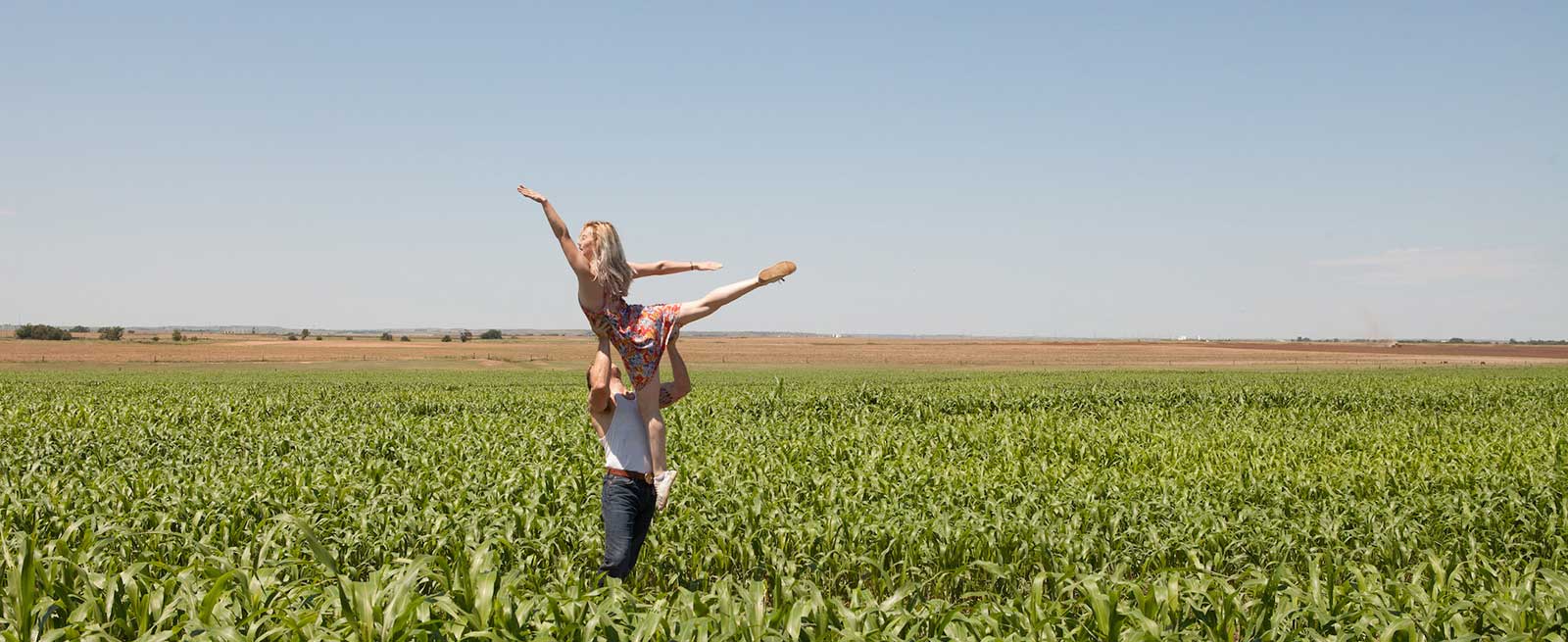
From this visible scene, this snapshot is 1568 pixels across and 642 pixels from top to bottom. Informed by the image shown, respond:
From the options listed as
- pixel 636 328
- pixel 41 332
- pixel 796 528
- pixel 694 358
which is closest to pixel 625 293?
pixel 636 328

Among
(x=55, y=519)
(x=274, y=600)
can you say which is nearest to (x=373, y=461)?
(x=55, y=519)

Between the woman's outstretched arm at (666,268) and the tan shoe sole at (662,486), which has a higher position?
→ the woman's outstretched arm at (666,268)

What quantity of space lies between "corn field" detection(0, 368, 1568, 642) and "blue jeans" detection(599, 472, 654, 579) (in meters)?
0.41

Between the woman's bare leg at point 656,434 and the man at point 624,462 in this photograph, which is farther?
the man at point 624,462

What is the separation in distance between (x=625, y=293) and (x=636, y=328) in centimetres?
18

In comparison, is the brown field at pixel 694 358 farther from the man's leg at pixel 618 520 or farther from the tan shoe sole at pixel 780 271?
the tan shoe sole at pixel 780 271

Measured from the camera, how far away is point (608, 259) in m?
4.27

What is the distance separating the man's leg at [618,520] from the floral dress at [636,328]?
80cm

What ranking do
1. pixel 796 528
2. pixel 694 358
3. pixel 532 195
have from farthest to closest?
pixel 694 358 < pixel 796 528 < pixel 532 195

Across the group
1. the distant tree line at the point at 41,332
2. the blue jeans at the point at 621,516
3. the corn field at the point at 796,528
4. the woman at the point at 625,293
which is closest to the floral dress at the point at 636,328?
the woman at the point at 625,293

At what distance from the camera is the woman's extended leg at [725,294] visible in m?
4.17

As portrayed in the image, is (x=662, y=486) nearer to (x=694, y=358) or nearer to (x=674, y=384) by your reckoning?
(x=674, y=384)

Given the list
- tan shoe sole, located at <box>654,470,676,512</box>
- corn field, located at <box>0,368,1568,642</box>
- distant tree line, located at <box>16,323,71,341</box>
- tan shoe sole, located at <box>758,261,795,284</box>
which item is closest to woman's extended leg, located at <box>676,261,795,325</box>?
tan shoe sole, located at <box>758,261,795,284</box>

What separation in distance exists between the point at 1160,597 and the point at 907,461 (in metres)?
7.75
